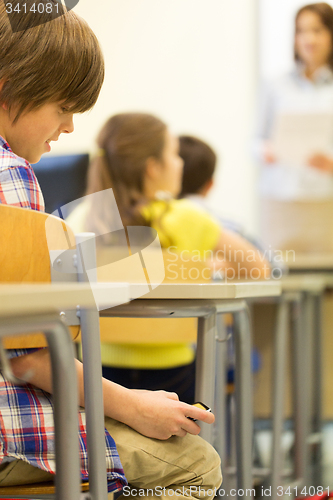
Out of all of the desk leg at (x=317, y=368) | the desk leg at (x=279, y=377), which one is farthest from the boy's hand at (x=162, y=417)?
the desk leg at (x=317, y=368)

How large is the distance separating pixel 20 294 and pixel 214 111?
233 centimetres

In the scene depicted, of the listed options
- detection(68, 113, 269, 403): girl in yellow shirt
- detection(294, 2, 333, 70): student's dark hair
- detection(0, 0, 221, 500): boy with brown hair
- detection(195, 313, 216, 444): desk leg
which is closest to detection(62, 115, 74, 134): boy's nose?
detection(0, 0, 221, 500): boy with brown hair

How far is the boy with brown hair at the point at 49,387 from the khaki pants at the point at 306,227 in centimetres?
181

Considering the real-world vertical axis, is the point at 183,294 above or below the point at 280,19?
below

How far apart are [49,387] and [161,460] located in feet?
0.47

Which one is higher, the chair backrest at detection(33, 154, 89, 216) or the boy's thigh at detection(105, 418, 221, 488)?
the chair backrest at detection(33, 154, 89, 216)

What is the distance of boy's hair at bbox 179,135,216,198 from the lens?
74.2 inches

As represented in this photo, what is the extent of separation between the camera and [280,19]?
2.48 m

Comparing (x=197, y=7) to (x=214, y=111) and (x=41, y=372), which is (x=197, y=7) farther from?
(x=41, y=372)

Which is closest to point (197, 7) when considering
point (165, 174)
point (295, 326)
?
point (165, 174)

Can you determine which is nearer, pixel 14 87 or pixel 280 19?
pixel 14 87

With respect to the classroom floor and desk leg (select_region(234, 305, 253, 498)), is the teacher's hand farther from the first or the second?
desk leg (select_region(234, 305, 253, 498))

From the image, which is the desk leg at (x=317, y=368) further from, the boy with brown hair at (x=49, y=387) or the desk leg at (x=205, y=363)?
the boy with brown hair at (x=49, y=387)

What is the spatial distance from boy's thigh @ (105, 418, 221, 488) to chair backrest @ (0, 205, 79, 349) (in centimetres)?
15
